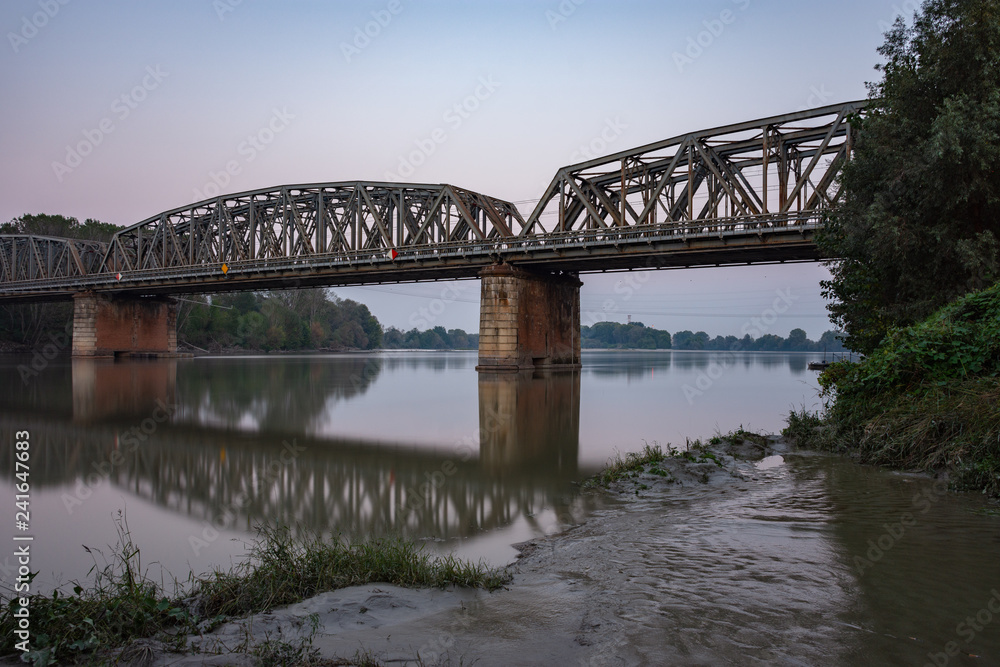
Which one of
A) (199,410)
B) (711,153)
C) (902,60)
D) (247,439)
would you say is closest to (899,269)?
(902,60)

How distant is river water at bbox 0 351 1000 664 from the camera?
15.7 ft

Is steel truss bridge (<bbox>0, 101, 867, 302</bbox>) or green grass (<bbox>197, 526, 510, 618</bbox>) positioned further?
steel truss bridge (<bbox>0, 101, 867, 302</bbox>)

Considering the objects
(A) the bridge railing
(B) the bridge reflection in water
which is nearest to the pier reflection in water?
(B) the bridge reflection in water

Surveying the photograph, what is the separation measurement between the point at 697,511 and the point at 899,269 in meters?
12.5

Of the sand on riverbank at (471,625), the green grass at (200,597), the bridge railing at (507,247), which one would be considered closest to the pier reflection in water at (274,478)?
the green grass at (200,597)

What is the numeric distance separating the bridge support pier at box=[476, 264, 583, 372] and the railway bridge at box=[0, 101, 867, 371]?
0.10 metres

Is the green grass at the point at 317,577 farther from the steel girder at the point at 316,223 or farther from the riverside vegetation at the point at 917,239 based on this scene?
the steel girder at the point at 316,223

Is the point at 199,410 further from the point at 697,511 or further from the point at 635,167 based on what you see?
the point at 635,167

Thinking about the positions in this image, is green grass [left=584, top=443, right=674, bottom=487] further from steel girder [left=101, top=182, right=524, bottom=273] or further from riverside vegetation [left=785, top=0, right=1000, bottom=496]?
steel girder [left=101, top=182, right=524, bottom=273]

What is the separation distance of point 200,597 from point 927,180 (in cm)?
1819

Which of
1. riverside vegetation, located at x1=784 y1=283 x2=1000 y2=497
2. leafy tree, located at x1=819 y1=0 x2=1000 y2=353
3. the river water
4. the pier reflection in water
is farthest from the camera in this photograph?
leafy tree, located at x1=819 y1=0 x2=1000 y2=353

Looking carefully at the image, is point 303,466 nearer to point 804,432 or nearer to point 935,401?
point 804,432

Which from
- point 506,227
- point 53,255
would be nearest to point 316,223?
point 506,227

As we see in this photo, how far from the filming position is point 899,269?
1686 cm
